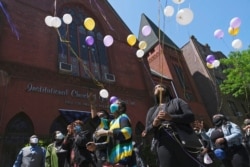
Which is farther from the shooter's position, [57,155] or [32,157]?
[32,157]

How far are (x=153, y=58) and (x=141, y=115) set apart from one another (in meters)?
8.99

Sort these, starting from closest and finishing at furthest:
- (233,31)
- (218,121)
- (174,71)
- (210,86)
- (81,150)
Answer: (81,150) < (218,121) < (233,31) < (174,71) < (210,86)

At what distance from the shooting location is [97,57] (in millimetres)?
17078

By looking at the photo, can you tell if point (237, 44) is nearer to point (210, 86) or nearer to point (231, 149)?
point (231, 149)

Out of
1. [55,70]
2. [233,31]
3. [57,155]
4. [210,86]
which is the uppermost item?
[210,86]

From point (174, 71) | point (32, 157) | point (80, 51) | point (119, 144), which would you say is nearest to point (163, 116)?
point (119, 144)

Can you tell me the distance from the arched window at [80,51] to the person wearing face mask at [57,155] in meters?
7.43

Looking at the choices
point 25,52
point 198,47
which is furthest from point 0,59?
point 198,47

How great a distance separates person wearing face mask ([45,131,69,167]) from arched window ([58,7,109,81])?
7.43 m

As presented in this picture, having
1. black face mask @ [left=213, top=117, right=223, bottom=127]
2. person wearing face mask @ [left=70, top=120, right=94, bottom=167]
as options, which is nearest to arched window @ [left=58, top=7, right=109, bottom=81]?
person wearing face mask @ [left=70, top=120, right=94, bottom=167]

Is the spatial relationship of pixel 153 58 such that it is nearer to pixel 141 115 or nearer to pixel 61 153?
pixel 141 115

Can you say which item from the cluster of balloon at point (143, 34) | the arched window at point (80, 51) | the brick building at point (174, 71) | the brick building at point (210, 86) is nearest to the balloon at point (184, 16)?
the cluster of balloon at point (143, 34)

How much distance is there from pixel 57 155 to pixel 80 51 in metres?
10.4

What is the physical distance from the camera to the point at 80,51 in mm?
16125
